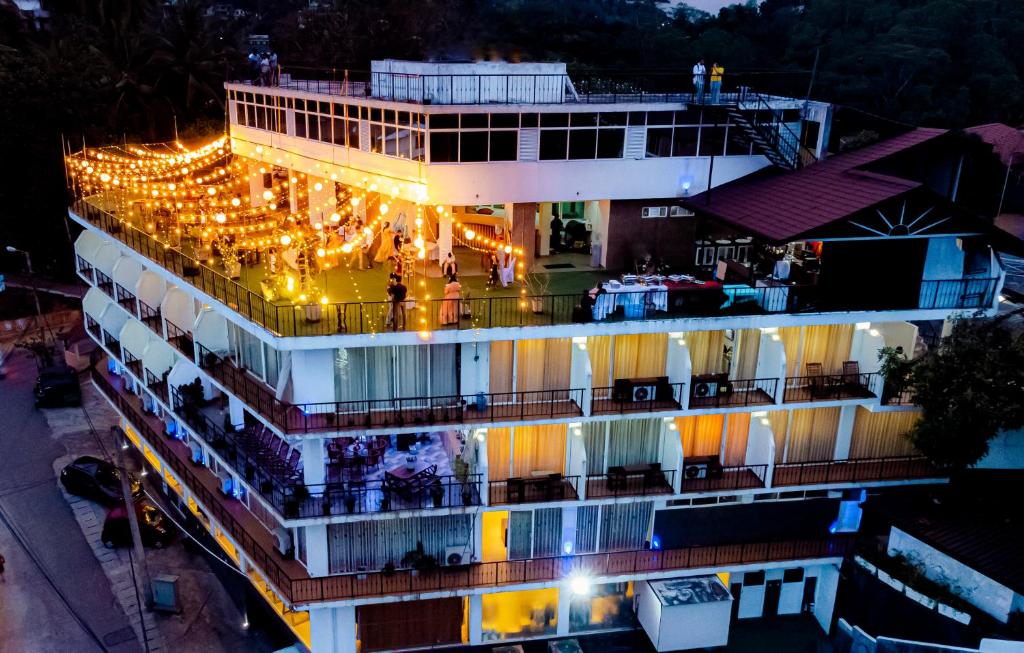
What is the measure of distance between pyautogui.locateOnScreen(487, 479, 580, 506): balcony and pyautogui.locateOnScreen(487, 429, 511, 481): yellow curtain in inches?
15.3

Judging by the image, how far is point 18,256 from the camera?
64.1 m

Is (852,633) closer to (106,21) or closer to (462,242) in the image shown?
(462,242)

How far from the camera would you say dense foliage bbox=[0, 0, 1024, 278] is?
202ft

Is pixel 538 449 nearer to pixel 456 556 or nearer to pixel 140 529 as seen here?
pixel 456 556

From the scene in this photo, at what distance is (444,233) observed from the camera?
1155 inches

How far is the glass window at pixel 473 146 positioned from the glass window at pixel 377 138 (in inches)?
134

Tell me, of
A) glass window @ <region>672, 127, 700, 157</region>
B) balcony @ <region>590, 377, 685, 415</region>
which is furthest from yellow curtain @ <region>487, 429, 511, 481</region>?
glass window @ <region>672, 127, 700, 157</region>

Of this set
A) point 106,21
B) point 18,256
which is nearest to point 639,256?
point 18,256

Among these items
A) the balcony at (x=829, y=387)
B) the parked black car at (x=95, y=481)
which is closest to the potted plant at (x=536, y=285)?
the balcony at (x=829, y=387)

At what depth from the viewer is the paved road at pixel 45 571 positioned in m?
29.3

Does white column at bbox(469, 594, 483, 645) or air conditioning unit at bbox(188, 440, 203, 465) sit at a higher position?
air conditioning unit at bbox(188, 440, 203, 465)

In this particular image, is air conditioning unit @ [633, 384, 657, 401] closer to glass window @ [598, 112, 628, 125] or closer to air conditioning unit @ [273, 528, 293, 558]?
glass window @ [598, 112, 628, 125]

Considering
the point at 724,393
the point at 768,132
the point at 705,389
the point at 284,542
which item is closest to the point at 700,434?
the point at 724,393

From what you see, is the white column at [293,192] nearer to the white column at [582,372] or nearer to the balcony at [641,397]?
the white column at [582,372]
